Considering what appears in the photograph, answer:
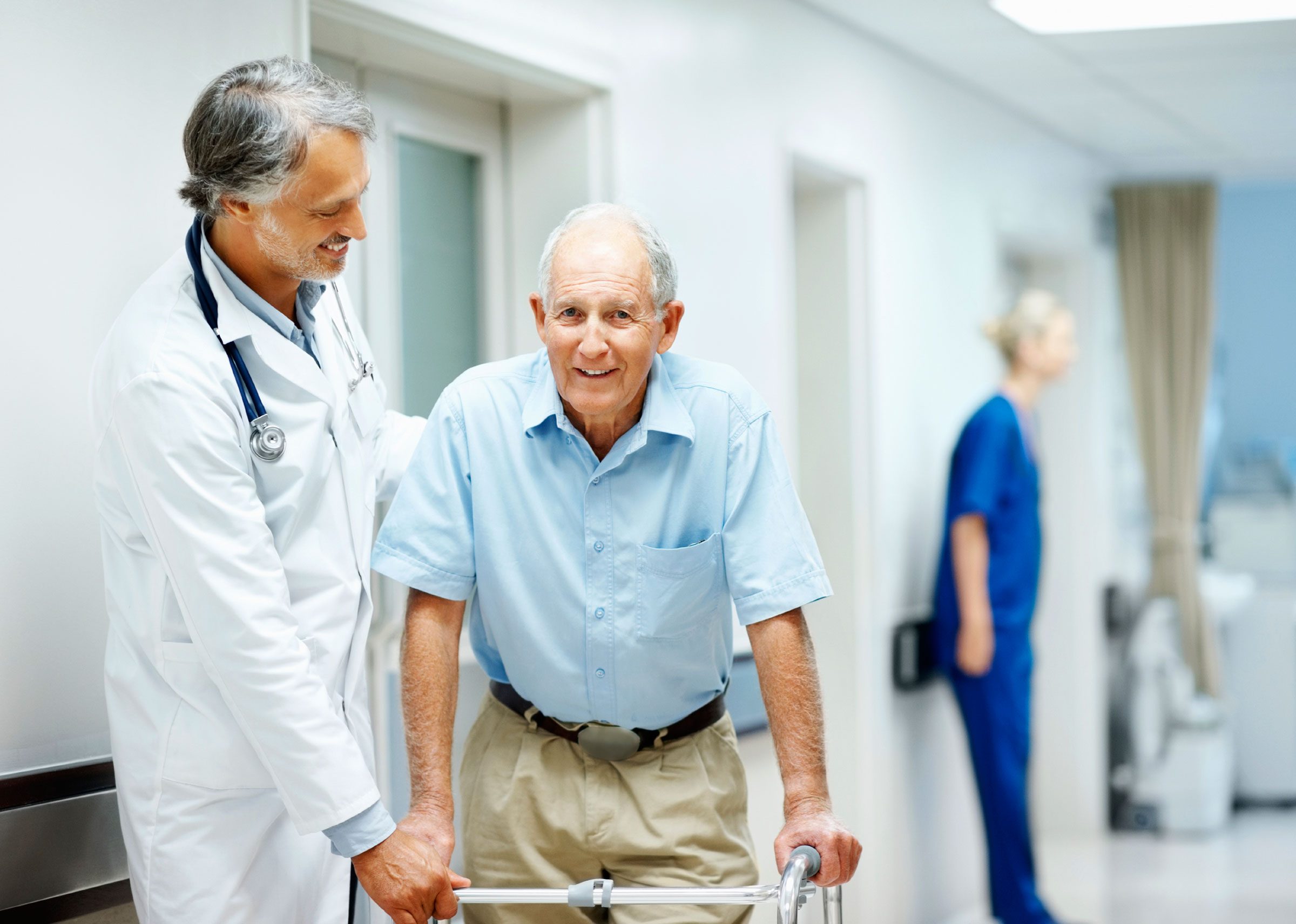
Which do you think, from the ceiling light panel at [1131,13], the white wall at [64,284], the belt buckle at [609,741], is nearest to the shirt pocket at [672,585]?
the belt buckle at [609,741]

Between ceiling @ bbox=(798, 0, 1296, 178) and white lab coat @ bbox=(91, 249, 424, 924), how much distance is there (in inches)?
90.8

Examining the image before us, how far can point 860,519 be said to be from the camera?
3689 mm

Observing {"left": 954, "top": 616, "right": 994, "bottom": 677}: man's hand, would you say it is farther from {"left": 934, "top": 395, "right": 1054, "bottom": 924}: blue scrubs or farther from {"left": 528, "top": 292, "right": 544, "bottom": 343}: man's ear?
{"left": 528, "top": 292, "right": 544, "bottom": 343}: man's ear

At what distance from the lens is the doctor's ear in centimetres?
157

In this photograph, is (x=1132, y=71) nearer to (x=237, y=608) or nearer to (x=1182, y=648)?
(x=1182, y=648)

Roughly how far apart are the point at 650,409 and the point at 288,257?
49 centimetres

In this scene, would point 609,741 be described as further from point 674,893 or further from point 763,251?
point 763,251

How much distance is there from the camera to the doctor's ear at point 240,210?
1569 millimetres

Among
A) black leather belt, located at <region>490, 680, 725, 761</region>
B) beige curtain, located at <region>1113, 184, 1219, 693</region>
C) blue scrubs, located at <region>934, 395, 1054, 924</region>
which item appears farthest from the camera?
beige curtain, located at <region>1113, 184, 1219, 693</region>

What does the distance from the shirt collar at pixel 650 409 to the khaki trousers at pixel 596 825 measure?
437 millimetres

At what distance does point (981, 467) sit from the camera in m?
3.77

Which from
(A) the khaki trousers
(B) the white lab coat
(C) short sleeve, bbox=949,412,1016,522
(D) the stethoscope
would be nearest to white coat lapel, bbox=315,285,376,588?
(B) the white lab coat

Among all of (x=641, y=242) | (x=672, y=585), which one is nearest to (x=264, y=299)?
(x=641, y=242)

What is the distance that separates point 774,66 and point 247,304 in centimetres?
201
